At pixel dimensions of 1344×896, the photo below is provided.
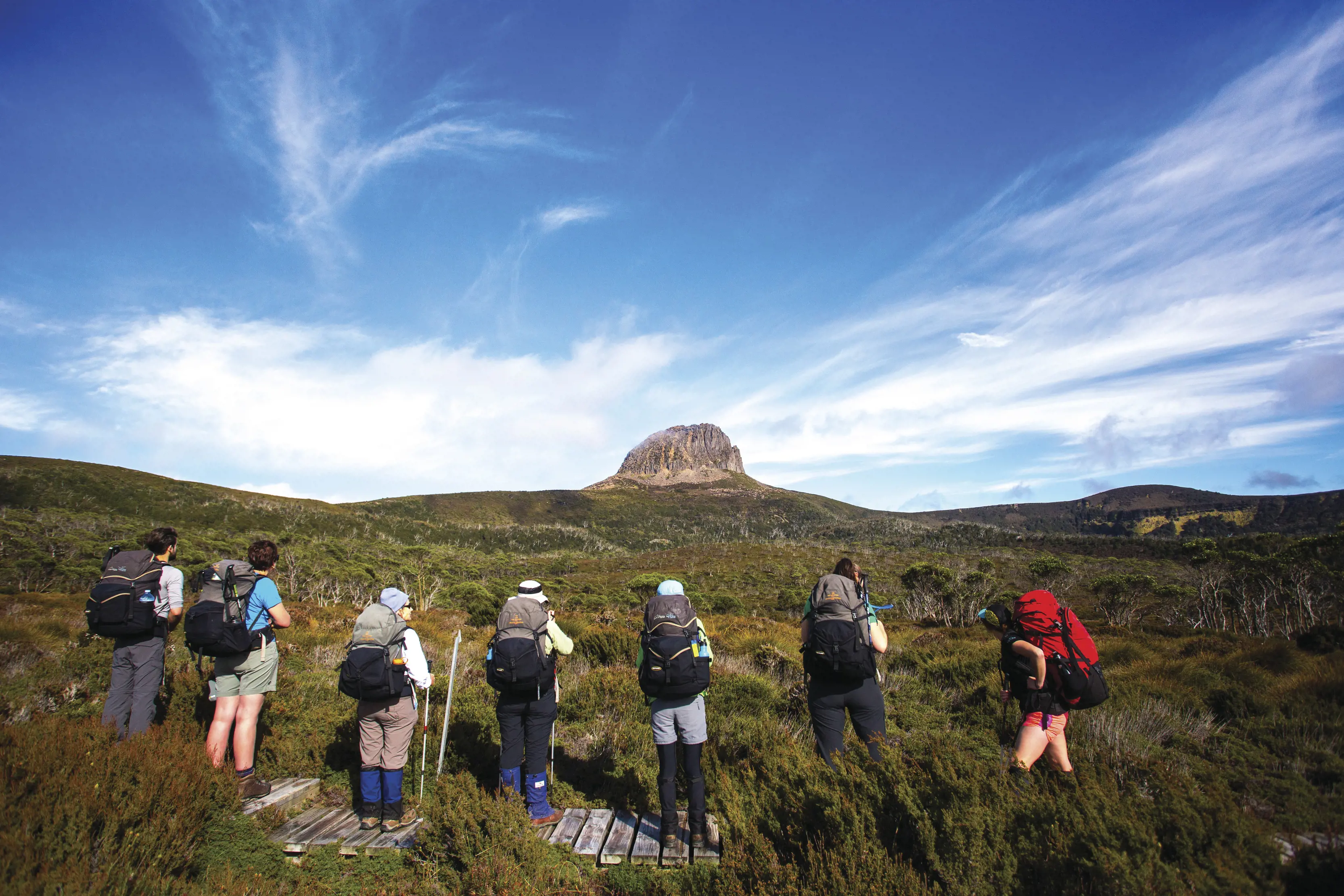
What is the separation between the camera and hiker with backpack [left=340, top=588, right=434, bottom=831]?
4078 mm

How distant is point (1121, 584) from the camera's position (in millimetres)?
26734

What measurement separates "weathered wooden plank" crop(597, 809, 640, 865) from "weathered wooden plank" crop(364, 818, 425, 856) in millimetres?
1271

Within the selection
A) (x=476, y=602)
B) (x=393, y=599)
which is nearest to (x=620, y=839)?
(x=393, y=599)

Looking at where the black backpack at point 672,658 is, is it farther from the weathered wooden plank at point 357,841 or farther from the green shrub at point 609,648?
the green shrub at point 609,648

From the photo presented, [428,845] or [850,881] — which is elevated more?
[850,881]

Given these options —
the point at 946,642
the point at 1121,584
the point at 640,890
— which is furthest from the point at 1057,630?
the point at 1121,584

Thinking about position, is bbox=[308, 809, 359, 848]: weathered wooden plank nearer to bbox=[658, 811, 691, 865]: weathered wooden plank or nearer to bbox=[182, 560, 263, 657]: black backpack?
bbox=[182, 560, 263, 657]: black backpack

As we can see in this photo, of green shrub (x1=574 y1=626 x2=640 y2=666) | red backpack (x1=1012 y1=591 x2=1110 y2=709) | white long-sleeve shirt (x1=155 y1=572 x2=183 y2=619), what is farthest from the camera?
green shrub (x1=574 y1=626 x2=640 y2=666)

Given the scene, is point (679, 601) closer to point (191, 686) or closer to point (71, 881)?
point (71, 881)

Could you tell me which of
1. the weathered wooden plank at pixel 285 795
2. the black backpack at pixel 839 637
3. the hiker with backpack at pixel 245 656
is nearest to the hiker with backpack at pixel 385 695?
the weathered wooden plank at pixel 285 795

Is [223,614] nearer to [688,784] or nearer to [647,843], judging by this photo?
[647,843]

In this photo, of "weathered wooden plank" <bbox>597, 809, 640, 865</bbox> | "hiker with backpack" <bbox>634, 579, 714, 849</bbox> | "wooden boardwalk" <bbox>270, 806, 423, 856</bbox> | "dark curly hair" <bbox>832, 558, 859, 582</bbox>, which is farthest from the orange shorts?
"wooden boardwalk" <bbox>270, 806, 423, 856</bbox>

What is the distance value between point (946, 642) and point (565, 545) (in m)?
86.7

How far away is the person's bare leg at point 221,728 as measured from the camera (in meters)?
4.42
